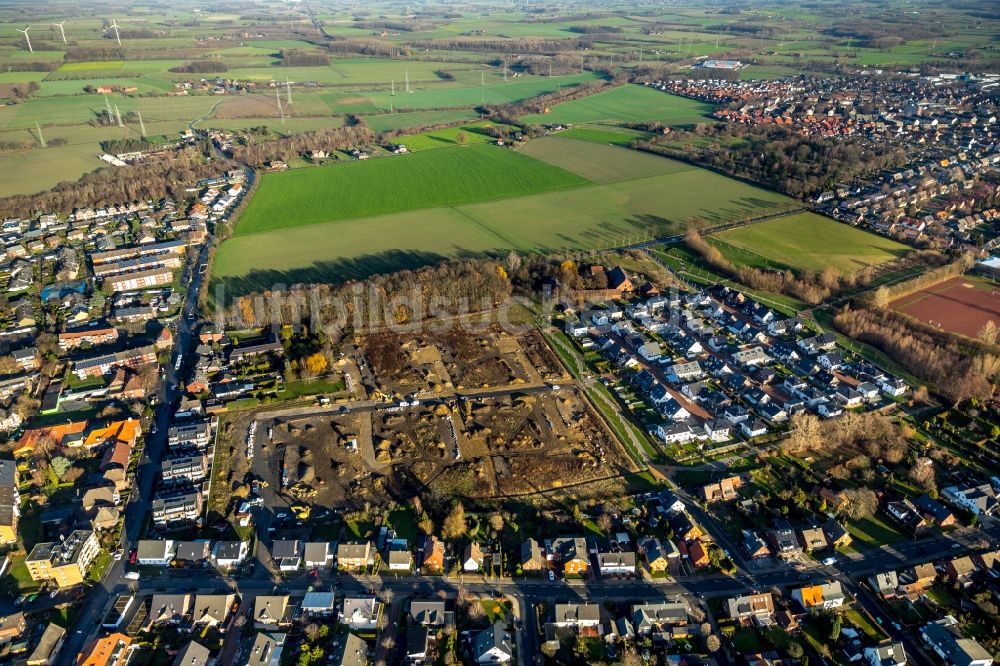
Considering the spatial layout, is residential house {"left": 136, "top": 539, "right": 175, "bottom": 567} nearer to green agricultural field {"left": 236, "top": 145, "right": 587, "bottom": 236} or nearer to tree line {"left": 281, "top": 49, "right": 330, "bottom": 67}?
green agricultural field {"left": 236, "top": 145, "right": 587, "bottom": 236}

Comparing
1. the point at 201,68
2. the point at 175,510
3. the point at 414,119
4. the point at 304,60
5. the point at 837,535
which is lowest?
the point at 837,535

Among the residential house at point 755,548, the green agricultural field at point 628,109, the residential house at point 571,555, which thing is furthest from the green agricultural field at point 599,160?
the residential house at point 571,555

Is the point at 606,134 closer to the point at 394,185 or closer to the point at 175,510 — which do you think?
the point at 394,185

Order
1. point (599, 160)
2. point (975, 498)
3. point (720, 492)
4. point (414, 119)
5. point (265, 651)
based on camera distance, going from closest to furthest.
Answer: point (265, 651)
point (975, 498)
point (720, 492)
point (599, 160)
point (414, 119)

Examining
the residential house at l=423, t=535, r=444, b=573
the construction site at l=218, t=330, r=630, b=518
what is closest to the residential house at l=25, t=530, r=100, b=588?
the construction site at l=218, t=330, r=630, b=518

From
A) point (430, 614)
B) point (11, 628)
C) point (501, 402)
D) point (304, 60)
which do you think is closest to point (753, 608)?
point (430, 614)

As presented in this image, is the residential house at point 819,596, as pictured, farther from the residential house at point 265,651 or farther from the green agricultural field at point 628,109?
the green agricultural field at point 628,109

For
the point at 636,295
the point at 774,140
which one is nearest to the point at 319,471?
the point at 636,295
